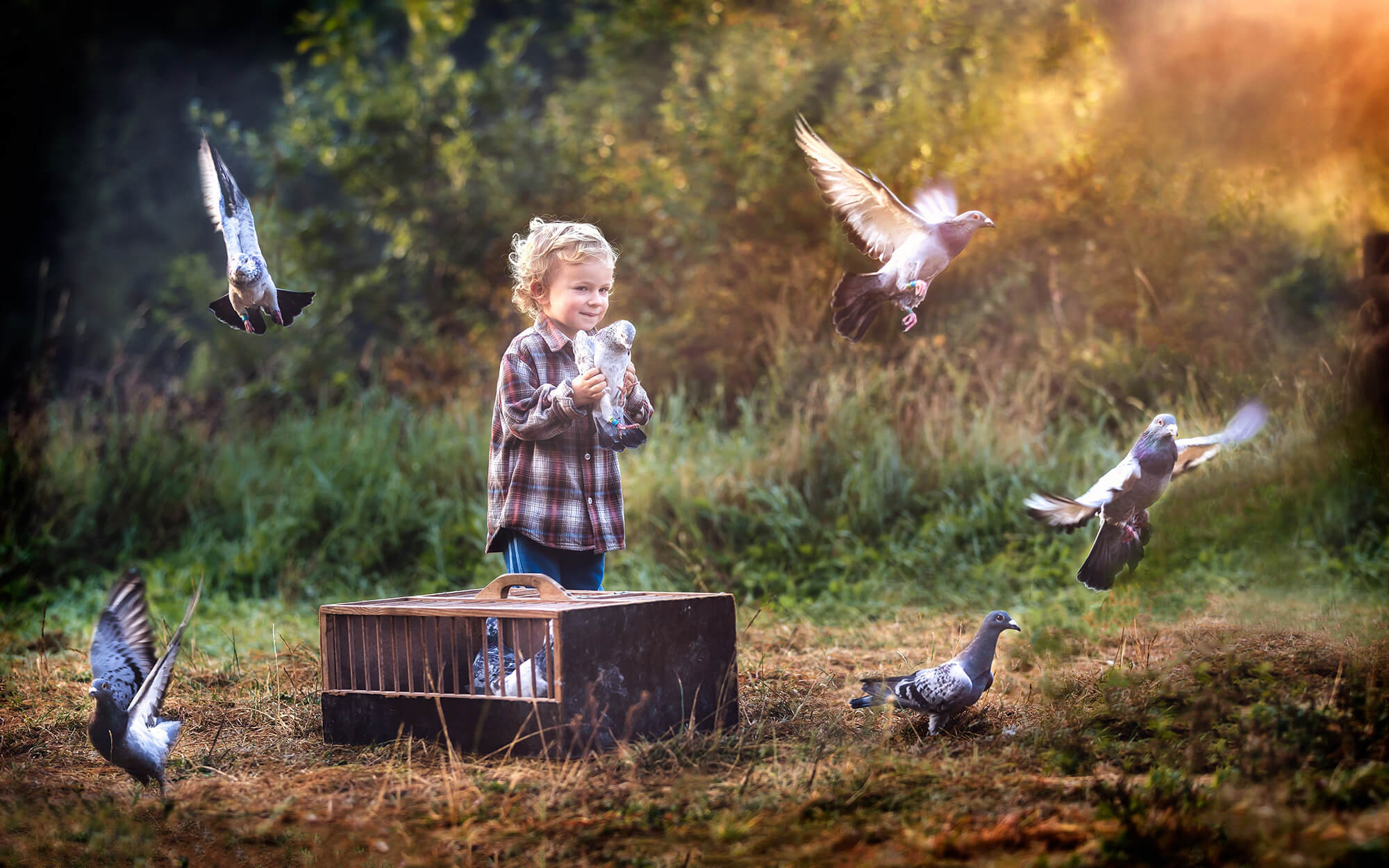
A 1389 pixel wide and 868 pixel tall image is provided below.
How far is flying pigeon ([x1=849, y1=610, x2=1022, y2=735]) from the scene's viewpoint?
10.2ft

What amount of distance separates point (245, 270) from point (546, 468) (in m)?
1.07

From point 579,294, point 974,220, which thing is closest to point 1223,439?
point 974,220

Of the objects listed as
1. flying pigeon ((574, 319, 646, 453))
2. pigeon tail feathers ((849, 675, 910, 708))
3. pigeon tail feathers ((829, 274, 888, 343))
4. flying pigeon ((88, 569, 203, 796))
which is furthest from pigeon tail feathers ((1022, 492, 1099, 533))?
flying pigeon ((88, 569, 203, 796))

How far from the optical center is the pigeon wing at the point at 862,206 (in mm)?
3354

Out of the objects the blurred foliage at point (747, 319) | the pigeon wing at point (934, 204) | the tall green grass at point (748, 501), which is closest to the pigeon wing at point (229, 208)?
the blurred foliage at point (747, 319)

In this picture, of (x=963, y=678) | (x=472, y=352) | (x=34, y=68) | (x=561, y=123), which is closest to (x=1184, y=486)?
(x=963, y=678)

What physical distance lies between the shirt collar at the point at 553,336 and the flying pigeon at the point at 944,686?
1412 millimetres

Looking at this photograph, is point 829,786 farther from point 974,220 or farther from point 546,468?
point 974,220

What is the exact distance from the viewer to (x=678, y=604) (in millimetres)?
3148

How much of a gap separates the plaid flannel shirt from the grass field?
75 cm

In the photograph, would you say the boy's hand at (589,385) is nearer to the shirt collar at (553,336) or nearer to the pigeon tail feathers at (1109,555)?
the shirt collar at (553,336)

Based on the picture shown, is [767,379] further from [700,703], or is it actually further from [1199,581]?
[700,703]

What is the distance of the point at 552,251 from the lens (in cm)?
363

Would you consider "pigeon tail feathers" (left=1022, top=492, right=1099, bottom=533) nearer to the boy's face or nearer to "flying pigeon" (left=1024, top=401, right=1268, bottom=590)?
"flying pigeon" (left=1024, top=401, right=1268, bottom=590)
